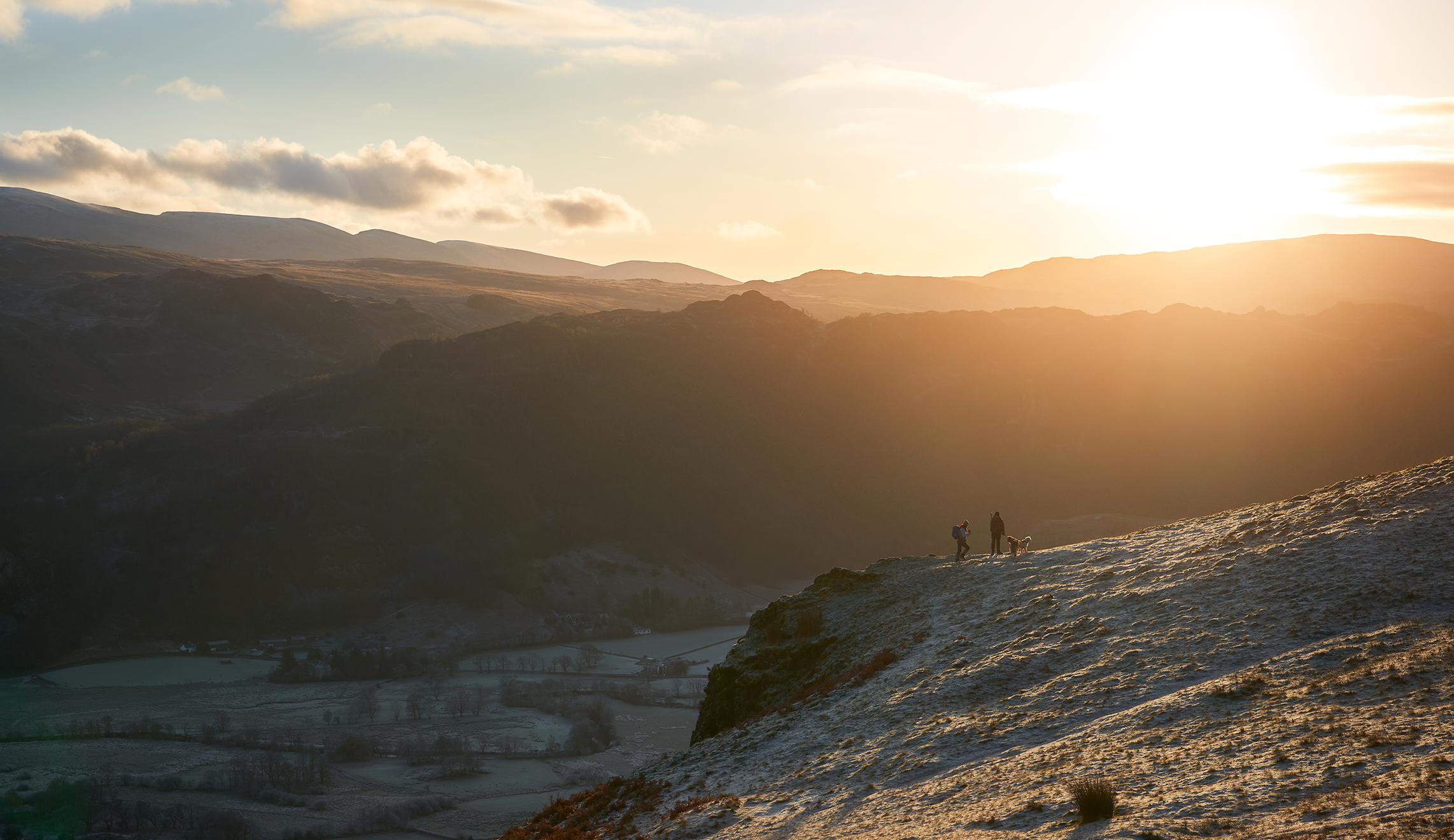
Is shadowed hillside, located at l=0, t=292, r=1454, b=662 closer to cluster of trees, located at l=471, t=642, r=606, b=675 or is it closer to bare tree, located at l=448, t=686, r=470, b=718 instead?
cluster of trees, located at l=471, t=642, r=606, b=675

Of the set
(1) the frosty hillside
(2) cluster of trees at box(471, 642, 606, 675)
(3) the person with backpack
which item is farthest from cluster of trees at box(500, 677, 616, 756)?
(3) the person with backpack

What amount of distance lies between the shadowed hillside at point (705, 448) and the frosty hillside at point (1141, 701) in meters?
75.1

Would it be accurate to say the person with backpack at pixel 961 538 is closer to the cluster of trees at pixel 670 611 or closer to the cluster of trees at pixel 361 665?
the cluster of trees at pixel 361 665

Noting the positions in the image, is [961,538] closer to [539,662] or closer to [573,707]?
[573,707]

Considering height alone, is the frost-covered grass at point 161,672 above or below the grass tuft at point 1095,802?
below

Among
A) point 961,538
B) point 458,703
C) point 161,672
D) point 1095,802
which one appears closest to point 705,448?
point 458,703

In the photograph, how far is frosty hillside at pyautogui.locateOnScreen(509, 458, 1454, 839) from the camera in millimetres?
14133

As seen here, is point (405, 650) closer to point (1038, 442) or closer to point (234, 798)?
point (234, 798)

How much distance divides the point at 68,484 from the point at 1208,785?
11861cm

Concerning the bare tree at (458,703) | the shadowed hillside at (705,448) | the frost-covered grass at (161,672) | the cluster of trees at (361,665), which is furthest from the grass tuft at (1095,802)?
the shadowed hillside at (705,448)

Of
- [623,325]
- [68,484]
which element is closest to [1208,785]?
[68,484]

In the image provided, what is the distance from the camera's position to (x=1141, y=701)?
19500mm

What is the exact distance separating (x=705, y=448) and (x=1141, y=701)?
372ft

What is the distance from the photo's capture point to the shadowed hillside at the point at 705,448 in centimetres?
10088
